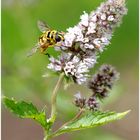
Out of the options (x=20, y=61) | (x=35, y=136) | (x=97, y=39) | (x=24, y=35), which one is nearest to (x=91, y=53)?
(x=97, y=39)

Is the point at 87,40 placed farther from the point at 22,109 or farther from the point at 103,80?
the point at 22,109

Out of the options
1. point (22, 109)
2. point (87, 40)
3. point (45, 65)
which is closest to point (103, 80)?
point (87, 40)

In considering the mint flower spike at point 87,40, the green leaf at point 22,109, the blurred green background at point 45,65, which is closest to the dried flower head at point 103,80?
the mint flower spike at point 87,40

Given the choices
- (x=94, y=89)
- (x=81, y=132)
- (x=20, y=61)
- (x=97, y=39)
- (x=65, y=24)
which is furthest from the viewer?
(x=65, y=24)

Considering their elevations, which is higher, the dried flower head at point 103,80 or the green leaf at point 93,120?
the dried flower head at point 103,80

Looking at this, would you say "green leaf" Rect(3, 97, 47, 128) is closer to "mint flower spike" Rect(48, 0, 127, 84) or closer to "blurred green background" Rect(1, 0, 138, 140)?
"mint flower spike" Rect(48, 0, 127, 84)

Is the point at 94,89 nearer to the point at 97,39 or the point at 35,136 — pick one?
the point at 97,39

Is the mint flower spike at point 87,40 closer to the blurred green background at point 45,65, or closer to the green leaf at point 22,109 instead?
the green leaf at point 22,109
